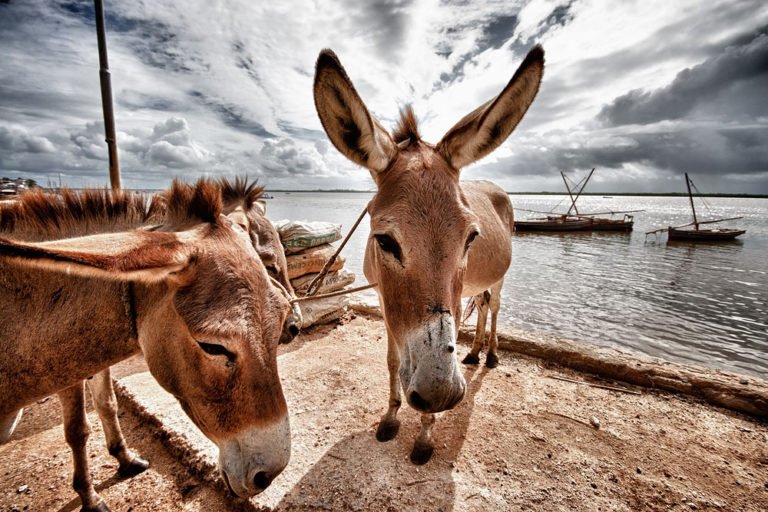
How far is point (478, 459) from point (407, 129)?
3227 mm

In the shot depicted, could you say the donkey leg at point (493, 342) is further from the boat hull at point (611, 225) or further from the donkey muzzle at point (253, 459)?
the boat hull at point (611, 225)

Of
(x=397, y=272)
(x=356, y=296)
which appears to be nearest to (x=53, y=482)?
(x=397, y=272)

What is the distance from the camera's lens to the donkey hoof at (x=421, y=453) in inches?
108

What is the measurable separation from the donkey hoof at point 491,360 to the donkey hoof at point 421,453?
6.99 feet

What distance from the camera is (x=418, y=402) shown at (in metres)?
1.56

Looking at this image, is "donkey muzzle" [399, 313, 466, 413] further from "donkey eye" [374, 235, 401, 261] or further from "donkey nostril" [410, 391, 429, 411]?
"donkey eye" [374, 235, 401, 261]

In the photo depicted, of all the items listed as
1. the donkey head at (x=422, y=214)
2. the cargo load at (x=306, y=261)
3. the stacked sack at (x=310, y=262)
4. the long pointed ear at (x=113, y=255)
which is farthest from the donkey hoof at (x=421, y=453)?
the cargo load at (x=306, y=261)

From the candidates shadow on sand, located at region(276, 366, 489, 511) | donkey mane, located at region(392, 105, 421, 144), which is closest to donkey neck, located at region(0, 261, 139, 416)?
shadow on sand, located at region(276, 366, 489, 511)

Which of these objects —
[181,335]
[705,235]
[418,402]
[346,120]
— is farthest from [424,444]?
[705,235]

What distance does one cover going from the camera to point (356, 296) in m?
7.16

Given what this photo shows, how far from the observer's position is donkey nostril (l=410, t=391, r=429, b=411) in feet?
5.04

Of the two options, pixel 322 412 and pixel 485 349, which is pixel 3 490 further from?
pixel 485 349

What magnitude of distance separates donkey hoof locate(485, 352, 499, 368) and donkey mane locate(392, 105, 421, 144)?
3694mm

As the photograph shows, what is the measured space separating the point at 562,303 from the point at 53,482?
10694 millimetres
